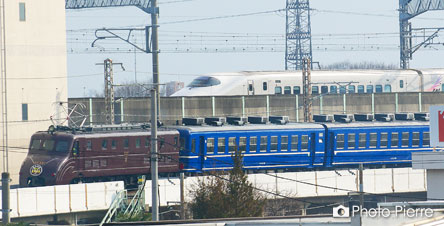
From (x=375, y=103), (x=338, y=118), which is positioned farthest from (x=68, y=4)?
(x=338, y=118)

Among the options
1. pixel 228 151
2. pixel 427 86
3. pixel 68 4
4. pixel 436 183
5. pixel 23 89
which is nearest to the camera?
pixel 436 183

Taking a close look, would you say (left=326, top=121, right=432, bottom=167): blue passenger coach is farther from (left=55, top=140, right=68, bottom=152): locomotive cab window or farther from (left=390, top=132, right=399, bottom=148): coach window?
(left=55, top=140, right=68, bottom=152): locomotive cab window

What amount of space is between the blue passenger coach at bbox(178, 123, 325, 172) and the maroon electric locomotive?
1663mm

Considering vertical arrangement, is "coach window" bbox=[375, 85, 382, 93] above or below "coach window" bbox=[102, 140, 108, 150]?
above

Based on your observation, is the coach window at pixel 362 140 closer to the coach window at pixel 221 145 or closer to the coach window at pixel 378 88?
the coach window at pixel 221 145

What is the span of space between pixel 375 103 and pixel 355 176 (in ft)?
60.2

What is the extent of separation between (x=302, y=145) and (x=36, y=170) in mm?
14889

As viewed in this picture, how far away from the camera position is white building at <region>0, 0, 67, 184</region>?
50.9 m

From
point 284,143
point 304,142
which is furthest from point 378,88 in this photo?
point 284,143

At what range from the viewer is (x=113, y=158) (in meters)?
44.1

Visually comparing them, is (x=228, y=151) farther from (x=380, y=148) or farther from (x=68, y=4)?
(x=68, y=4)

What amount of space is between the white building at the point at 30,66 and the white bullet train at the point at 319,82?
15.9 metres

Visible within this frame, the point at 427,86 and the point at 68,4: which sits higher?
the point at 68,4

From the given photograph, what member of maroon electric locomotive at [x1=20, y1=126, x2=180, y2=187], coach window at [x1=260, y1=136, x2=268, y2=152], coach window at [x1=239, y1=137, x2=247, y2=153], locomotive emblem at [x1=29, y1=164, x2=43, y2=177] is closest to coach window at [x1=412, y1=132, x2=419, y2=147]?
coach window at [x1=260, y1=136, x2=268, y2=152]
